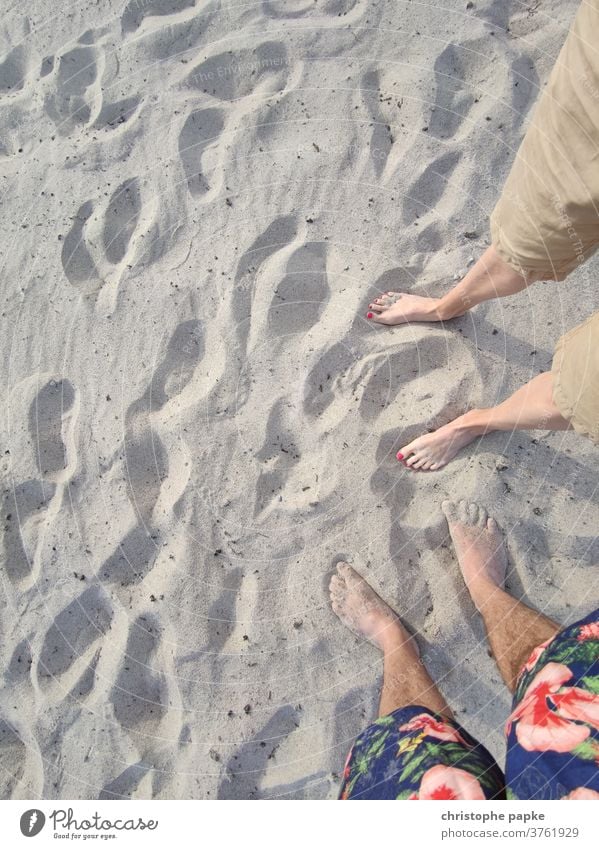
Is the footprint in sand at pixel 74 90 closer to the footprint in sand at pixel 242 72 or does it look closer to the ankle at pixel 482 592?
the footprint in sand at pixel 242 72

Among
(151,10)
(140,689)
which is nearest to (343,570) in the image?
(140,689)

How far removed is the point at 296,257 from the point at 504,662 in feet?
5.10

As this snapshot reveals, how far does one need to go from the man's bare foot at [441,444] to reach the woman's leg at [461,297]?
0.37m

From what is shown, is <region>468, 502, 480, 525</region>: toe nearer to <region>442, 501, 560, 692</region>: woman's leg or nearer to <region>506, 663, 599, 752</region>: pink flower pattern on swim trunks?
<region>442, 501, 560, 692</region>: woman's leg

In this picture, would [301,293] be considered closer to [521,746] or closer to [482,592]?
[482,592]

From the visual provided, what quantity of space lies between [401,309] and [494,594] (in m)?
1.03

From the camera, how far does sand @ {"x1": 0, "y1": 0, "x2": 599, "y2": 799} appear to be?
1.97 metres

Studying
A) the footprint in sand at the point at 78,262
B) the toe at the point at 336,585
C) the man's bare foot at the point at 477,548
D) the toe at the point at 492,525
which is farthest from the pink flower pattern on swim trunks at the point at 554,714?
the footprint in sand at the point at 78,262

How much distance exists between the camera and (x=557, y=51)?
219 centimetres

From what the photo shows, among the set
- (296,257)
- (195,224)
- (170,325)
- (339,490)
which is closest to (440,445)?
(339,490)

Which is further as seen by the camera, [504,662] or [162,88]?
[162,88]

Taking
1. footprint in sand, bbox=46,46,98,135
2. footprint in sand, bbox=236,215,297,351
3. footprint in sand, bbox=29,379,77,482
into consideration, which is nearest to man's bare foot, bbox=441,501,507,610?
footprint in sand, bbox=236,215,297,351

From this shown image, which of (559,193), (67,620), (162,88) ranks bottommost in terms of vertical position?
(67,620)

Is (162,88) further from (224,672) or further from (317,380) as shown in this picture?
(224,672)
